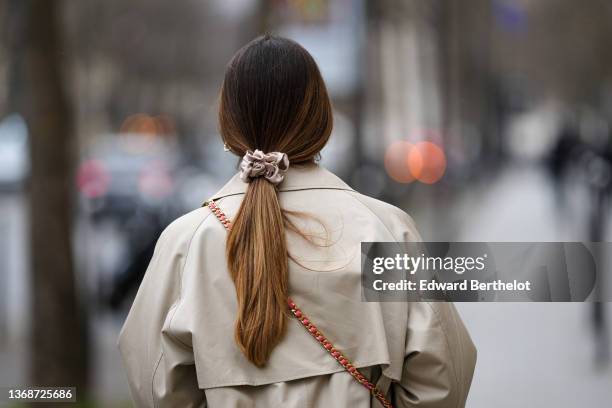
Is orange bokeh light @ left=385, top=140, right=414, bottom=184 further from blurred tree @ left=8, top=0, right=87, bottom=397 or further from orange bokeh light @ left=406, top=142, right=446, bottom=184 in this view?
blurred tree @ left=8, top=0, right=87, bottom=397

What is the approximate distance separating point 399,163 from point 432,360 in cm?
2827

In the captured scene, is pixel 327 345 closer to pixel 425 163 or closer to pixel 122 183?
pixel 122 183

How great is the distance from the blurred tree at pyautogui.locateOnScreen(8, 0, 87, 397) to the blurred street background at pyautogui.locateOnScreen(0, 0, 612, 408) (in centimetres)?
1

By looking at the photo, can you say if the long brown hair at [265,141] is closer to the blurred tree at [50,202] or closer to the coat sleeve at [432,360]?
the coat sleeve at [432,360]

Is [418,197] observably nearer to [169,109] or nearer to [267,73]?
[267,73]

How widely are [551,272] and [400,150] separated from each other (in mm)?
28821

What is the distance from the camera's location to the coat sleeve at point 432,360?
2848 mm

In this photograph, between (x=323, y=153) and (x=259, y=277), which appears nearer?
(x=259, y=277)

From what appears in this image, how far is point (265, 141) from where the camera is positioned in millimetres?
2902

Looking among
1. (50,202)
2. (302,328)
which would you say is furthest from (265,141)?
(50,202)

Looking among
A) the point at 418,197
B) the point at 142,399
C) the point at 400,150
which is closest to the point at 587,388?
the point at 142,399

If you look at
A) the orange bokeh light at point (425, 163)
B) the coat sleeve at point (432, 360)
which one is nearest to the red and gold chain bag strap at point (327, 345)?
the coat sleeve at point (432, 360)

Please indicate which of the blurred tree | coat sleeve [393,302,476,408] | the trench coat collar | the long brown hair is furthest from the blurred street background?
the long brown hair

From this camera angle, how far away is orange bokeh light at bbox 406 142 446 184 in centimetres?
3016
